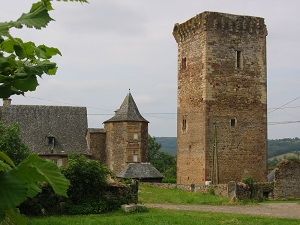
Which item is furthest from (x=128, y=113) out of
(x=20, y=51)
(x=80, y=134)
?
(x=20, y=51)

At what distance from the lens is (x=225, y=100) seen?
3123 cm

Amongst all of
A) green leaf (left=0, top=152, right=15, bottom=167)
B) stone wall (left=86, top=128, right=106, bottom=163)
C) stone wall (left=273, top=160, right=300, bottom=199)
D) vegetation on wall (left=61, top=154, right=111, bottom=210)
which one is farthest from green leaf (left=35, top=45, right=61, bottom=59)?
stone wall (left=86, top=128, right=106, bottom=163)

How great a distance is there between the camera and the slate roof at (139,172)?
34250 millimetres

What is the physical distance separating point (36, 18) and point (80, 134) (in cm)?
4312

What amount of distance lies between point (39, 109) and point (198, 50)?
19.1 m

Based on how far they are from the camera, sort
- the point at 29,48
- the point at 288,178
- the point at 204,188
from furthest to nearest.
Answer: the point at 288,178, the point at 204,188, the point at 29,48

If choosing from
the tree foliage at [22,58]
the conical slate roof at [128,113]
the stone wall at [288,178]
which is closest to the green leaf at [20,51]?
the tree foliage at [22,58]

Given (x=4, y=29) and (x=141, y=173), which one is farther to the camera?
(x=141, y=173)

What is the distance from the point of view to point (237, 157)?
1233 inches

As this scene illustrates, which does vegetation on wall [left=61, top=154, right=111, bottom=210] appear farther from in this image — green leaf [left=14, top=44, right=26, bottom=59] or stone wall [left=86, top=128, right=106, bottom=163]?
stone wall [left=86, top=128, right=106, bottom=163]

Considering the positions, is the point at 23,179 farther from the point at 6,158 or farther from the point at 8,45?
the point at 8,45

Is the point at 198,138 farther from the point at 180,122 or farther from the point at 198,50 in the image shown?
the point at 198,50

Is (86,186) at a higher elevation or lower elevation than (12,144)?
lower

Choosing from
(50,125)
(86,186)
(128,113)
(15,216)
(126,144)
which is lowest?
(86,186)
